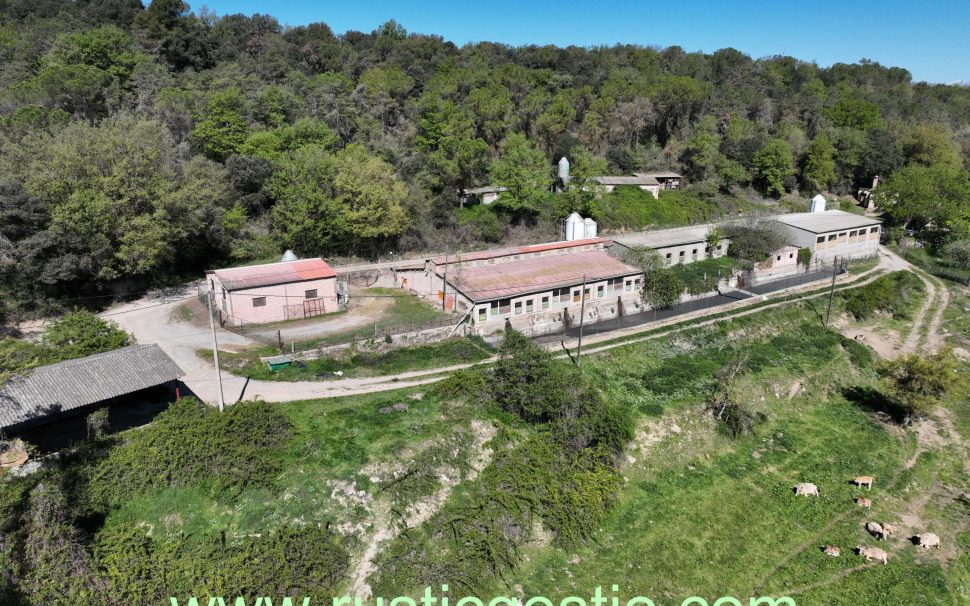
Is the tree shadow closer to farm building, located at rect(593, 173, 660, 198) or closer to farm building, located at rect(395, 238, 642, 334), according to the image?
farm building, located at rect(395, 238, 642, 334)

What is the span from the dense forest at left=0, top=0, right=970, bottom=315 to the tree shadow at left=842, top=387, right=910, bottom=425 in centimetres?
3074

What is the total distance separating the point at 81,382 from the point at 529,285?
26.1 meters

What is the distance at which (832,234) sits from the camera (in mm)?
57688

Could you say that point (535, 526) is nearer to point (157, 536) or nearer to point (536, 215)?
point (157, 536)

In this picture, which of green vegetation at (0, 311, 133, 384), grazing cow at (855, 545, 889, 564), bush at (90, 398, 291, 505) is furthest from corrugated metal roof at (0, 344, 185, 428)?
grazing cow at (855, 545, 889, 564)

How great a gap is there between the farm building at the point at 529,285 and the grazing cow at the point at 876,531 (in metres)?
20.1

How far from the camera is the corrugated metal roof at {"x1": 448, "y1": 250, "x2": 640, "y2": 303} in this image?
38.8 meters

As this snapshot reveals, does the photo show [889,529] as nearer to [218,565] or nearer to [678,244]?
[218,565]

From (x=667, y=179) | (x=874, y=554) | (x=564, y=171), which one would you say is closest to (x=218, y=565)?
(x=874, y=554)

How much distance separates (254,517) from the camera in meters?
21.2

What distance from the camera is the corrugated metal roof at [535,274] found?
127ft

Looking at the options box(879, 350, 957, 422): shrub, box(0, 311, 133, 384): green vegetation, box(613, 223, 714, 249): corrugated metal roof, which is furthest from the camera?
box(613, 223, 714, 249): corrugated metal roof

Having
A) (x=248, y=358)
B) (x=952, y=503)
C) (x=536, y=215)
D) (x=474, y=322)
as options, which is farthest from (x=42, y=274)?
(x=952, y=503)

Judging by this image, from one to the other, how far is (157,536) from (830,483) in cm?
2958
